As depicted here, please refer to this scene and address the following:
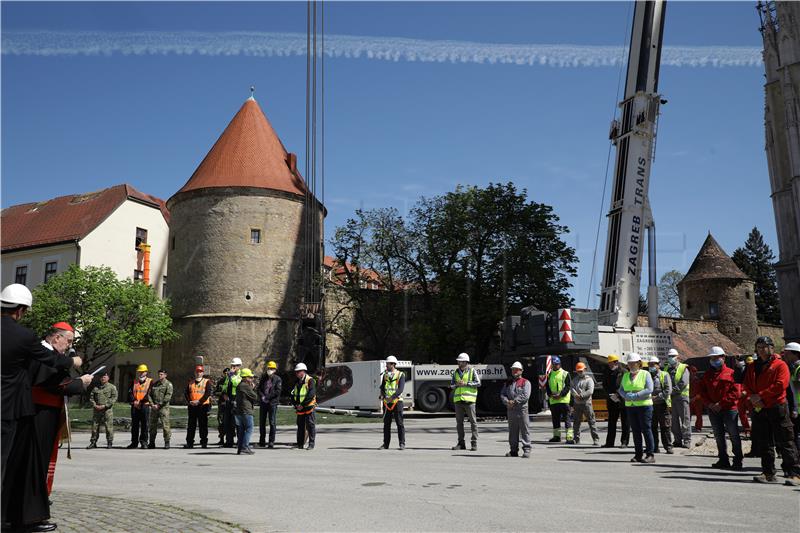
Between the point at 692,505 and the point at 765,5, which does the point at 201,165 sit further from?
the point at 692,505

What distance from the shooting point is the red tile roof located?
48.9 m

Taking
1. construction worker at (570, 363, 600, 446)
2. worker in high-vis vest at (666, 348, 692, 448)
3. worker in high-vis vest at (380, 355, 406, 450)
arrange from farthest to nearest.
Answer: construction worker at (570, 363, 600, 446) → worker in high-vis vest at (666, 348, 692, 448) → worker in high-vis vest at (380, 355, 406, 450)

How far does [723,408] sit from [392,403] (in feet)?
20.0

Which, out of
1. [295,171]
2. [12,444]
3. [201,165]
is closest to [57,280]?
[201,165]

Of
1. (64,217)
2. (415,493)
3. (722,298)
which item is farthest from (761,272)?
(415,493)

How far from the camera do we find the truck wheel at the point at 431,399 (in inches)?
1083

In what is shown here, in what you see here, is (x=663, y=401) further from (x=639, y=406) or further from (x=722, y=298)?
(x=722, y=298)

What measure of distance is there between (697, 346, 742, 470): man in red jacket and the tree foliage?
28831 millimetres

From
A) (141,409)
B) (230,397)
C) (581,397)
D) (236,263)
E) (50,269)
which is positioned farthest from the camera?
(50,269)

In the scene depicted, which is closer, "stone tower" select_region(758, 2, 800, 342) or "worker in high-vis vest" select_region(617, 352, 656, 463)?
"worker in high-vis vest" select_region(617, 352, 656, 463)

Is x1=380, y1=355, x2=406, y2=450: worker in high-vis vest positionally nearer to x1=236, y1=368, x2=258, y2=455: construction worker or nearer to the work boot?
x1=236, y1=368, x2=258, y2=455: construction worker

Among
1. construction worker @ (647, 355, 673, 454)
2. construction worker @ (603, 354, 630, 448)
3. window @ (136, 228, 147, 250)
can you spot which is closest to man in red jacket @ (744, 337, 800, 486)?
construction worker @ (647, 355, 673, 454)

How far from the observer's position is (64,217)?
168 ft

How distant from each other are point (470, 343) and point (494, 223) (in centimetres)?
699
